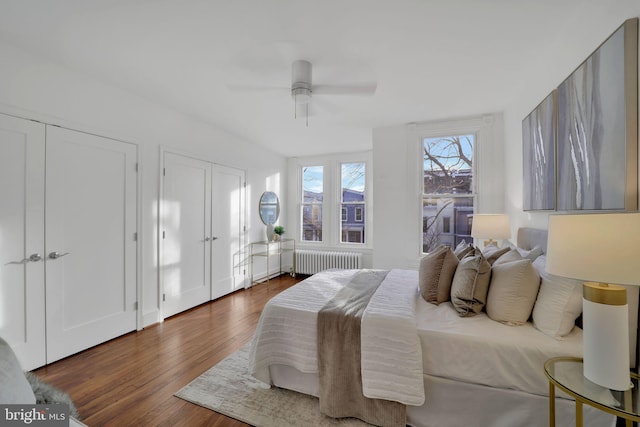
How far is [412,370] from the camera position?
156 centimetres

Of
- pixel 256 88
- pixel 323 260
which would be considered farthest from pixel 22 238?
pixel 323 260

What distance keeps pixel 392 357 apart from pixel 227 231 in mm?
3352

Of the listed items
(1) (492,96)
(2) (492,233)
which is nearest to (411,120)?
(1) (492,96)

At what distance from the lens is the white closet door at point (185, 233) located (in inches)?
132

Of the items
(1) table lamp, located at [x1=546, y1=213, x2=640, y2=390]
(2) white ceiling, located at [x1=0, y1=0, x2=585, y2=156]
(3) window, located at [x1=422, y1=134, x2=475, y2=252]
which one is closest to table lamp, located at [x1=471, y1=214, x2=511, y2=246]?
(3) window, located at [x1=422, y1=134, x2=475, y2=252]

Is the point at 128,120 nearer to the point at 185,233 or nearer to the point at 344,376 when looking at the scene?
the point at 185,233

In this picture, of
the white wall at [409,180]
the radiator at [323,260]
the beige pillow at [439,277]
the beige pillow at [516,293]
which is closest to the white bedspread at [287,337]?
the beige pillow at [439,277]

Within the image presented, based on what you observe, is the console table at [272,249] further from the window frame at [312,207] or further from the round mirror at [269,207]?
the round mirror at [269,207]

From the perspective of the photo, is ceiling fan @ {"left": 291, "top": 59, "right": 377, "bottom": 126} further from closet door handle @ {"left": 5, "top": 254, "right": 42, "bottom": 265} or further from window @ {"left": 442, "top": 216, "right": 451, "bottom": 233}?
closet door handle @ {"left": 5, "top": 254, "right": 42, "bottom": 265}

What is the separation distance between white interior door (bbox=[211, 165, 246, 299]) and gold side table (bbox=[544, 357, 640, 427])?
12.7 feet

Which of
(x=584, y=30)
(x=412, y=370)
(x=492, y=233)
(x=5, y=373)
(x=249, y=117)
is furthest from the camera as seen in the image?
(x=249, y=117)

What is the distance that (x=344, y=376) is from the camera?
1.71 m

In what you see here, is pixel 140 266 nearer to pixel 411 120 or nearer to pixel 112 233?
pixel 112 233

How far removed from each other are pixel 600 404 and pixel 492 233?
77.2 inches
